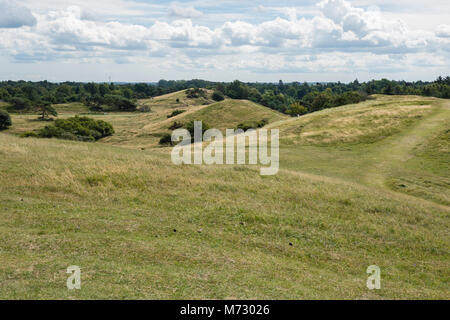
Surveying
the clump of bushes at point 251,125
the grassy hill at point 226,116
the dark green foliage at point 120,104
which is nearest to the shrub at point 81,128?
the grassy hill at point 226,116

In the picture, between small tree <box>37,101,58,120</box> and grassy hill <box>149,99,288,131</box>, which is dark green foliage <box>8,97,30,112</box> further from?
grassy hill <box>149,99,288,131</box>

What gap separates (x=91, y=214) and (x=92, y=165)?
6183 millimetres

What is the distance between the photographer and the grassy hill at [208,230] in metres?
9.37

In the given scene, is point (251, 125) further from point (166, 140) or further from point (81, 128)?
point (81, 128)

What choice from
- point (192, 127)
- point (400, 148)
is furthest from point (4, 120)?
point (400, 148)

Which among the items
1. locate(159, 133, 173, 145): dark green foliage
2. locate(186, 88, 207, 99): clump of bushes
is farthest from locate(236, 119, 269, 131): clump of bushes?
locate(186, 88, 207, 99): clump of bushes

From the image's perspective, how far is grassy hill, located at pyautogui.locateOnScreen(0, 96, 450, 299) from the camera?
937 centimetres

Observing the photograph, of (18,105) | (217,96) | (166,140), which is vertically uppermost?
(217,96)

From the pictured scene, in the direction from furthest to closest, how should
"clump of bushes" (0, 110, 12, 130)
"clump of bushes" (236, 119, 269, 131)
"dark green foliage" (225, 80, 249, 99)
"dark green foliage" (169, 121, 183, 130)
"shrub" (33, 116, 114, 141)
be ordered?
1. "dark green foliage" (225, 80, 249, 99)
2. "clump of bushes" (0, 110, 12, 130)
3. "dark green foliage" (169, 121, 183, 130)
4. "clump of bushes" (236, 119, 269, 131)
5. "shrub" (33, 116, 114, 141)

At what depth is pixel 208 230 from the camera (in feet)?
44.5

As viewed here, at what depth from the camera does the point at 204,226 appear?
14.0 m

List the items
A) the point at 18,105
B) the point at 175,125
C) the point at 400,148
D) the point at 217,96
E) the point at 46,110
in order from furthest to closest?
the point at 217,96 < the point at 18,105 < the point at 46,110 < the point at 175,125 < the point at 400,148

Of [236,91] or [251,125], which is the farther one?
[236,91]

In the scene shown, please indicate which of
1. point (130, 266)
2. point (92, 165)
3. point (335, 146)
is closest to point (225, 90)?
point (335, 146)
